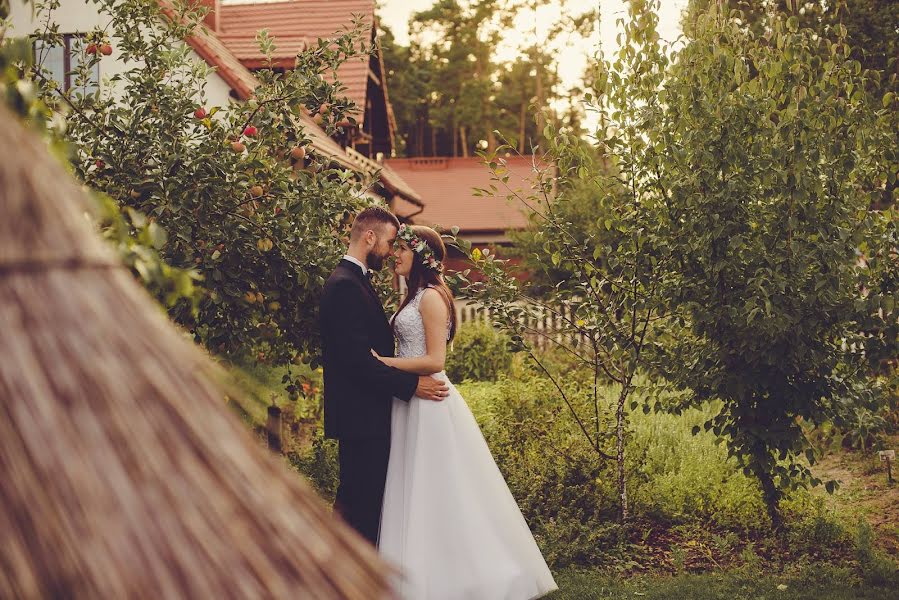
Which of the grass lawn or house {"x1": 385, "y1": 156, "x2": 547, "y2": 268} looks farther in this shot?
house {"x1": 385, "y1": 156, "x2": 547, "y2": 268}

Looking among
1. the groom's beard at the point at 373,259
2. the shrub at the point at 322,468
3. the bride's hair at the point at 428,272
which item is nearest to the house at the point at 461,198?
the shrub at the point at 322,468

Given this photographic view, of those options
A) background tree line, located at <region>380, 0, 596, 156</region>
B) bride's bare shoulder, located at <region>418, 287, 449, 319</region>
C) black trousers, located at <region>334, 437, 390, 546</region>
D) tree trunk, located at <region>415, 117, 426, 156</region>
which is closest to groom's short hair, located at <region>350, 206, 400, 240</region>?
bride's bare shoulder, located at <region>418, 287, 449, 319</region>

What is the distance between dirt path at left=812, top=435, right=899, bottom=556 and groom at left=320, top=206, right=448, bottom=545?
10.6 ft

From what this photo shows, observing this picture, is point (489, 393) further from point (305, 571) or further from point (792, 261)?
point (305, 571)

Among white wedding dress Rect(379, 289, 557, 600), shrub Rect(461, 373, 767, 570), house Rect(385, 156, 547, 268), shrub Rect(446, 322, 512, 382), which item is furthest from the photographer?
house Rect(385, 156, 547, 268)

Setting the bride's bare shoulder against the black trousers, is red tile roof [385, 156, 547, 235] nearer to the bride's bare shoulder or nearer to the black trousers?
the bride's bare shoulder

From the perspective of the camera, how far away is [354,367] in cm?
458

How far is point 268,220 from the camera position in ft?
17.0

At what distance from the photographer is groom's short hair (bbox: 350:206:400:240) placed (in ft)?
15.7

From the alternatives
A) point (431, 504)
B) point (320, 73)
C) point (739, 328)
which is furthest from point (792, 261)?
point (320, 73)

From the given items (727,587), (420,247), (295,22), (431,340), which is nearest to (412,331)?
(431,340)

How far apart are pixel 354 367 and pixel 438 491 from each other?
2.66 ft

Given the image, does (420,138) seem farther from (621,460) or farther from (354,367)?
(354,367)

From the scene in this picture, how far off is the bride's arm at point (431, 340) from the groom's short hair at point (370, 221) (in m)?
0.48
